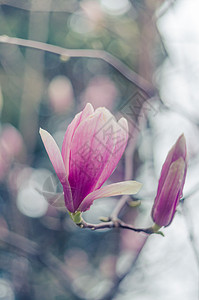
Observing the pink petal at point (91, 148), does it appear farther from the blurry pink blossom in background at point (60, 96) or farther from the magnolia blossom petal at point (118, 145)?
the blurry pink blossom in background at point (60, 96)

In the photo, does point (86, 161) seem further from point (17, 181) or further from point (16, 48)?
point (16, 48)

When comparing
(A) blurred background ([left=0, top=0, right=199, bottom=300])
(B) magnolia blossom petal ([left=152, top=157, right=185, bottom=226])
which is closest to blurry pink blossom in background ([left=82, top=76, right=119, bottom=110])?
(A) blurred background ([left=0, top=0, right=199, bottom=300])

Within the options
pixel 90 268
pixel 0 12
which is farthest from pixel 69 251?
pixel 0 12

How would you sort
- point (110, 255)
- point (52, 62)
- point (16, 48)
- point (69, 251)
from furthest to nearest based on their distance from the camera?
1. point (69, 251)
2. point (52, 62)
3. point (110, 255)
4. point (16, 48)

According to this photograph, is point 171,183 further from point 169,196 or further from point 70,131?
point 70,131

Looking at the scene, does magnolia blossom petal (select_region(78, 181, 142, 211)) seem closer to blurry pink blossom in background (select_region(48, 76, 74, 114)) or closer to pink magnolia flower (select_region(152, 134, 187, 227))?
pink magnolia flower (select_region(152, 134, 187, 227))

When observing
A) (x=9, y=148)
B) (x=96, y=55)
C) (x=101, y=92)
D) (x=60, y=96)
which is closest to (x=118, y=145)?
(x=96, y=55)
